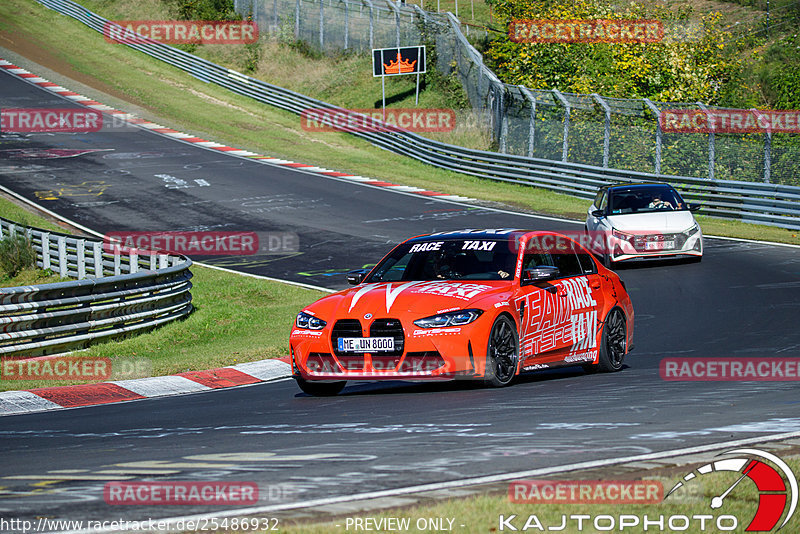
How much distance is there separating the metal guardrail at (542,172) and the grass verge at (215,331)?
13.4 metres

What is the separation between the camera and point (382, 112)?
162ft

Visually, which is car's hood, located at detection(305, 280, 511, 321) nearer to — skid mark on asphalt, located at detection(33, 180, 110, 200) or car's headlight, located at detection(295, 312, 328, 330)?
car's headlight, located at detection(295, 312, 328, 330)

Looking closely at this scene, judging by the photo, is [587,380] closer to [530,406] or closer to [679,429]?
[530,406]

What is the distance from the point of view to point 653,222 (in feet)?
69.4

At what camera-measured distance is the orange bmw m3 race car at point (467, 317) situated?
381 inches

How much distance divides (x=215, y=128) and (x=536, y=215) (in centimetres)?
2146

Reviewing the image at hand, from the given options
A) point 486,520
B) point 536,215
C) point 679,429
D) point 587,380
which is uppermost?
point 486,520

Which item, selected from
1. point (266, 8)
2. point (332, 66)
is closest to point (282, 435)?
point (332, 66)

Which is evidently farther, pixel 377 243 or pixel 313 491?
pixel 377 243

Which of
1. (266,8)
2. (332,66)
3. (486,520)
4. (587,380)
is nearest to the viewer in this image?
(486,520)

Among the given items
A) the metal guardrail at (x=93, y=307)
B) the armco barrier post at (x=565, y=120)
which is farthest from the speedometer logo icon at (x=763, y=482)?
the armco barrier post at (x=565, y=120)

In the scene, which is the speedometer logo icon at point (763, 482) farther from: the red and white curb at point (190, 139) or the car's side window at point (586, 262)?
the red and white curb at point (190, 139)

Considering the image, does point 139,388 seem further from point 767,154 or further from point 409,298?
point 767,154

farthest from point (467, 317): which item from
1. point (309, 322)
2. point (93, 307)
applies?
point (93, 307)
